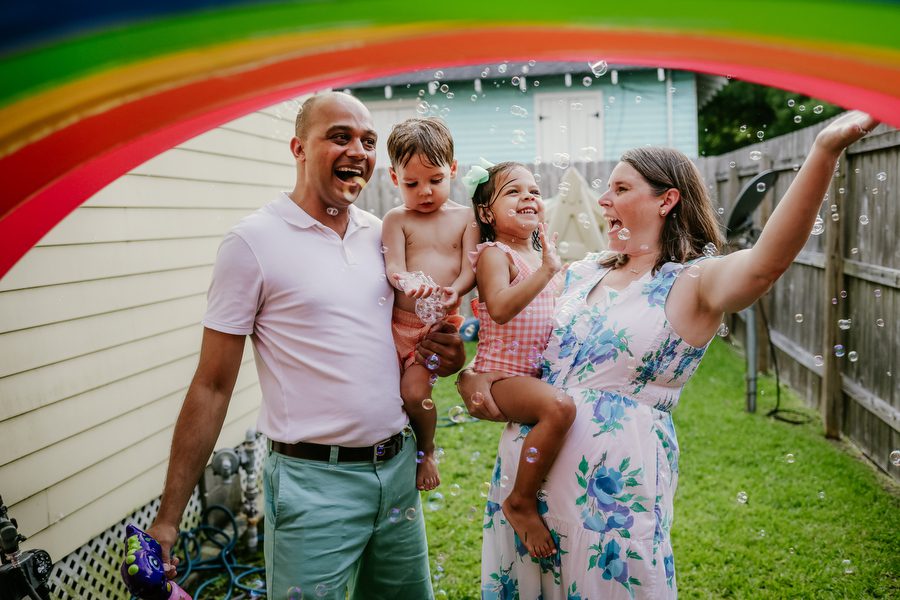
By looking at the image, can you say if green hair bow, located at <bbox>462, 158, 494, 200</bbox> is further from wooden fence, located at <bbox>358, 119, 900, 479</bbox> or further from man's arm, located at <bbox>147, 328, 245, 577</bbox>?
wooden fence, located at <bbox>358, 119, 900, 479</bbox>

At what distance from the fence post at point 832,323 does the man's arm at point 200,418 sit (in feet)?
15.8

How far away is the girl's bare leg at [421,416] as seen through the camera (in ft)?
7.63

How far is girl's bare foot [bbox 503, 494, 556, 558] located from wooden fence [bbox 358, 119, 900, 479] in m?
1.81

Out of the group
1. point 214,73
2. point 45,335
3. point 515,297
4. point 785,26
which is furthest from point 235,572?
point 785,26

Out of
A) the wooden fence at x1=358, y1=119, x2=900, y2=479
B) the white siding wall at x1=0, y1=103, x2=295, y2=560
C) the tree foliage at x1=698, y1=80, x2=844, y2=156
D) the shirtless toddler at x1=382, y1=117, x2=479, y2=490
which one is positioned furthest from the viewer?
the tree foliage at x1=698, y1=80, x2=844, y2=156

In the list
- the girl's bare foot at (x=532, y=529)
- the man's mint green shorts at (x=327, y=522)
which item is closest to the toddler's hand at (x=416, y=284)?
the man's mint green shorts at (x=327, y=522)

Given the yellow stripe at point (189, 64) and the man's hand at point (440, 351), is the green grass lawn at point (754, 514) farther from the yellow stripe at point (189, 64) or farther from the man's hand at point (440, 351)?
the yellow stripe at point (189, 64)

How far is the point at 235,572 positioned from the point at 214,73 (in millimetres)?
3515

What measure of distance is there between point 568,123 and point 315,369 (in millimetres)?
11495

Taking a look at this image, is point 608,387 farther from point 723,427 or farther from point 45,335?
point 723,427

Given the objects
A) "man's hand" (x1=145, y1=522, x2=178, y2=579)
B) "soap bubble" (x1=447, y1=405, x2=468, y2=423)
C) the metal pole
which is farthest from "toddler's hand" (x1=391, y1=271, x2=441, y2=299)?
the metal pole

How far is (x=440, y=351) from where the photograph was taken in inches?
91.3

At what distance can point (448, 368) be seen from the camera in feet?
7.73

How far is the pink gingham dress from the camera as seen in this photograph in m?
2.23
